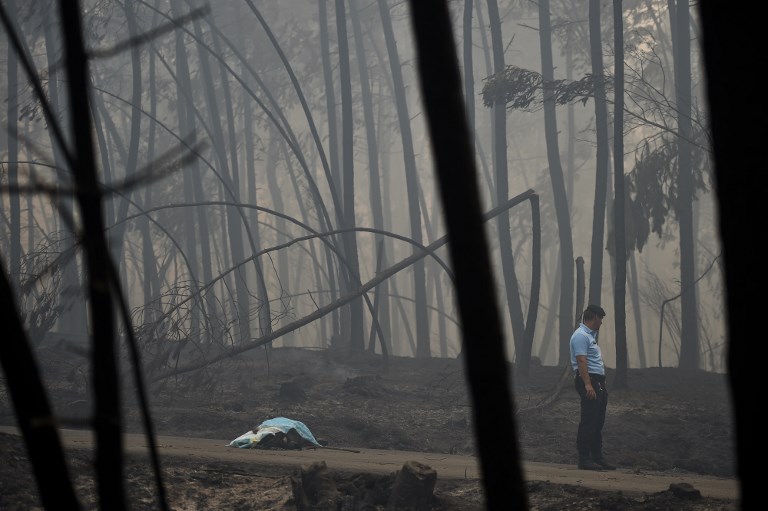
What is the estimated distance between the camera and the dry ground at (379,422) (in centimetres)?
778

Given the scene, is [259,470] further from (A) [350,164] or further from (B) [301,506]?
(A) [350,164]

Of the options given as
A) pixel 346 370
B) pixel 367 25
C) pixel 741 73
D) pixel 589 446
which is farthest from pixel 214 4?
pixel 741 73

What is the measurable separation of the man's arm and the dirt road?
0.79m

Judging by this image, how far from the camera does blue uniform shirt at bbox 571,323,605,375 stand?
958cm

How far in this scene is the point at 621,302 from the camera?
50.7 ft

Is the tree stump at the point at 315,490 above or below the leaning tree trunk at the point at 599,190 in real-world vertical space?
below

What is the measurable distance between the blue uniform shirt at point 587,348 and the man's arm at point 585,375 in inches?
3.0

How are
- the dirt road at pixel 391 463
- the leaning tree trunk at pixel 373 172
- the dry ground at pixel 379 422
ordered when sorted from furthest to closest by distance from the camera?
the leaning tree trunk at pixel 373 172 → the dirt road at pixel 391 463 → the dry ground at pixel 379 422

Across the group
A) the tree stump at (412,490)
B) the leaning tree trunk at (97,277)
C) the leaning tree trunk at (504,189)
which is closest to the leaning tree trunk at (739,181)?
the leaning tree trunk at (97,277)

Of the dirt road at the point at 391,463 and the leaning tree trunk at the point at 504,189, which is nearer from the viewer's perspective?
the dirt road at the point at 391,463

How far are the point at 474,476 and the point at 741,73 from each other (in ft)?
23.0

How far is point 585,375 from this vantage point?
947 centimetres

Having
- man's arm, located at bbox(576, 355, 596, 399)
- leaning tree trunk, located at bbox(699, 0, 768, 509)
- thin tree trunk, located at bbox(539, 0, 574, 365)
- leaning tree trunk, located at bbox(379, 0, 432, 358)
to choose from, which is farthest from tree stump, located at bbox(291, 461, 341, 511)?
leaning tree trunk, located at bbox(379, 0, 432, 358)

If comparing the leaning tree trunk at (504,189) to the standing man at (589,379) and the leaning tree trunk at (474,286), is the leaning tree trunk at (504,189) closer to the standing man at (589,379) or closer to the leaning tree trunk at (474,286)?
the standing man at (589,379)
